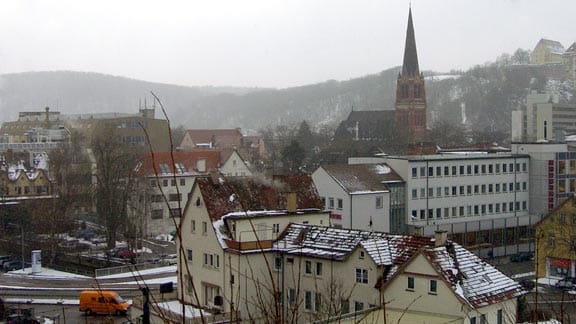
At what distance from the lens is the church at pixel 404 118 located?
9562 centimetres

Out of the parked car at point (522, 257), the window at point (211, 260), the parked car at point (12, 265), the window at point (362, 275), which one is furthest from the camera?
the parked car at point (12, 265)

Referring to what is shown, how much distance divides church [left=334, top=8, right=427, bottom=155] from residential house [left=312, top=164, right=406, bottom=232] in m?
49.5

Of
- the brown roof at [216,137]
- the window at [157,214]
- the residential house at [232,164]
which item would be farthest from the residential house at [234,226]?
the brown roof at [216,137]

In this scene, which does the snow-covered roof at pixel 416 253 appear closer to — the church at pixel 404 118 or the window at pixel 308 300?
the window at pixel 308 300

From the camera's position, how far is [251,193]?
27219mm

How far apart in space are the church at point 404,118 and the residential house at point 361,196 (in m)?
49.5

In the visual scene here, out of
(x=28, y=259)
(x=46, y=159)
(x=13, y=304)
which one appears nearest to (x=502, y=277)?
(x=13, y=304)

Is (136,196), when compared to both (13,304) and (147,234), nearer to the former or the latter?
(147,234)

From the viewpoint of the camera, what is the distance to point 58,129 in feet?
295

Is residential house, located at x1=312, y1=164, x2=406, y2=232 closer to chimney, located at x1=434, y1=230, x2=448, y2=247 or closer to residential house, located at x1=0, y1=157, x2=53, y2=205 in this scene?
chimney, located at x1=434, y1=230, x2=448, y2=247

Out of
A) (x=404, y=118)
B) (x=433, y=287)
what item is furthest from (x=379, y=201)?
(x=404, y=118)

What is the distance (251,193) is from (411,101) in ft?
249

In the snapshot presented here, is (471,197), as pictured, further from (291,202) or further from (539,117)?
(539,117)

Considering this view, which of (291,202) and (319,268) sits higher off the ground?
(291,202)
